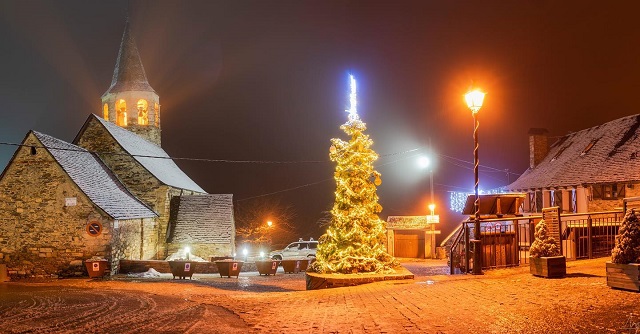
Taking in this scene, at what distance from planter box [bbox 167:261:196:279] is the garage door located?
13342 millimetres

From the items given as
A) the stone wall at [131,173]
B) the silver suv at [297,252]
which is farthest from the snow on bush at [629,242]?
the stone wall at [131,173]

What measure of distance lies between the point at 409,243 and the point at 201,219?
13620mm

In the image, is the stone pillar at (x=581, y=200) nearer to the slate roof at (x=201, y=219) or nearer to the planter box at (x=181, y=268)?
the planter box at (x=181, y=268)

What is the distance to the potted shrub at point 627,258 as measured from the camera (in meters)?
8.52

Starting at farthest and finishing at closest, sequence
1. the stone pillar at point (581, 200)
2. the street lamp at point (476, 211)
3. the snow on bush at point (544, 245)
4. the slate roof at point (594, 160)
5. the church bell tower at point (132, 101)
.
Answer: the church bell tower at point (132, 101), the stone pillar at point (581, 200), the slate roof at point (594, 160), the street lamp at point (476, 211), the snow on bush at point (544, 245)

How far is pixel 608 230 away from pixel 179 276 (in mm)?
16882

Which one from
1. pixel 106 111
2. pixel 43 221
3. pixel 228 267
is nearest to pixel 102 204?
pixel 43 221

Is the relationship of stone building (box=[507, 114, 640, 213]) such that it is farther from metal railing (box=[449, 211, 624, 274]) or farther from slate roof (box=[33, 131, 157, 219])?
slate roof (box=[33, 131, 157, 219])

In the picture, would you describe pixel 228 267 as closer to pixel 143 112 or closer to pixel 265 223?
pixel 143 112

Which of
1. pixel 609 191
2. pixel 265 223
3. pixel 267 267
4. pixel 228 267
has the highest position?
pixel 609 191

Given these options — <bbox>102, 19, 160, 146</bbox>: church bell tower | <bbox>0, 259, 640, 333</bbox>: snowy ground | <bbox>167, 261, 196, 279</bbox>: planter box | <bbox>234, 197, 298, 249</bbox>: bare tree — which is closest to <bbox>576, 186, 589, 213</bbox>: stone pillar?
<bbox>0, 259, 640, 333</bbox>: snowy ground

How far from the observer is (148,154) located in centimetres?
3647

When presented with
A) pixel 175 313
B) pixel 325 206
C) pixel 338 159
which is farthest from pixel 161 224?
pixel 325 206

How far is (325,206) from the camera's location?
61.6 metres
